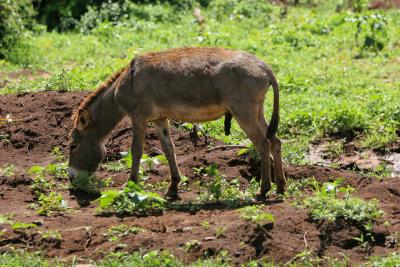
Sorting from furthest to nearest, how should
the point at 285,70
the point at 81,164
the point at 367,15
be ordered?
the point at 367,15 < the point at 285,70 < the point at 81,164

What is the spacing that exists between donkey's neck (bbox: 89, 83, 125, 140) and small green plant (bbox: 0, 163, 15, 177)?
1.23 meters

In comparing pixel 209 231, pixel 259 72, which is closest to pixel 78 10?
pixel 259 72

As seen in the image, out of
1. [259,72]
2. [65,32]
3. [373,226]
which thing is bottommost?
[65,32]

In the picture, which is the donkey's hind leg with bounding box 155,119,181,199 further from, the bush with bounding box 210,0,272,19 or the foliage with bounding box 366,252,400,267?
the bush with bounding box 210,0,272,19

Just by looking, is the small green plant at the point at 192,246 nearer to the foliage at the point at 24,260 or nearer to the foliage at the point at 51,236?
the foliage at the point at 24,260

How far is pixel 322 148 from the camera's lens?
521 inches

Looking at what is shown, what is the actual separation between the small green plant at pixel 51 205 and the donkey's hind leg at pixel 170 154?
1.40 metres

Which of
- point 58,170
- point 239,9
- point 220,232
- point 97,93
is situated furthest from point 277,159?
point 239,9

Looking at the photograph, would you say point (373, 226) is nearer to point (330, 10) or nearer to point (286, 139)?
point (286, 139)

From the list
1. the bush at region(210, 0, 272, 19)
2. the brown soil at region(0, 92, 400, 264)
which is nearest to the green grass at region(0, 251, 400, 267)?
the brown soil at region(0, 92, 400, 264)

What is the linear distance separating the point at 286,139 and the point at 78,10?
9.85 meters

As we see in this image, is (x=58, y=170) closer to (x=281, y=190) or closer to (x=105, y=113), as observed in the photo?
(x=105, y=113)

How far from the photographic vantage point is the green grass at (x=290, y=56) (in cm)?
1369

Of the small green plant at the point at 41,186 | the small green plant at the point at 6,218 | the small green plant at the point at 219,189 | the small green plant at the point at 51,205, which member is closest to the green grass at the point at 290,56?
the small green plant at the point at 219,189
